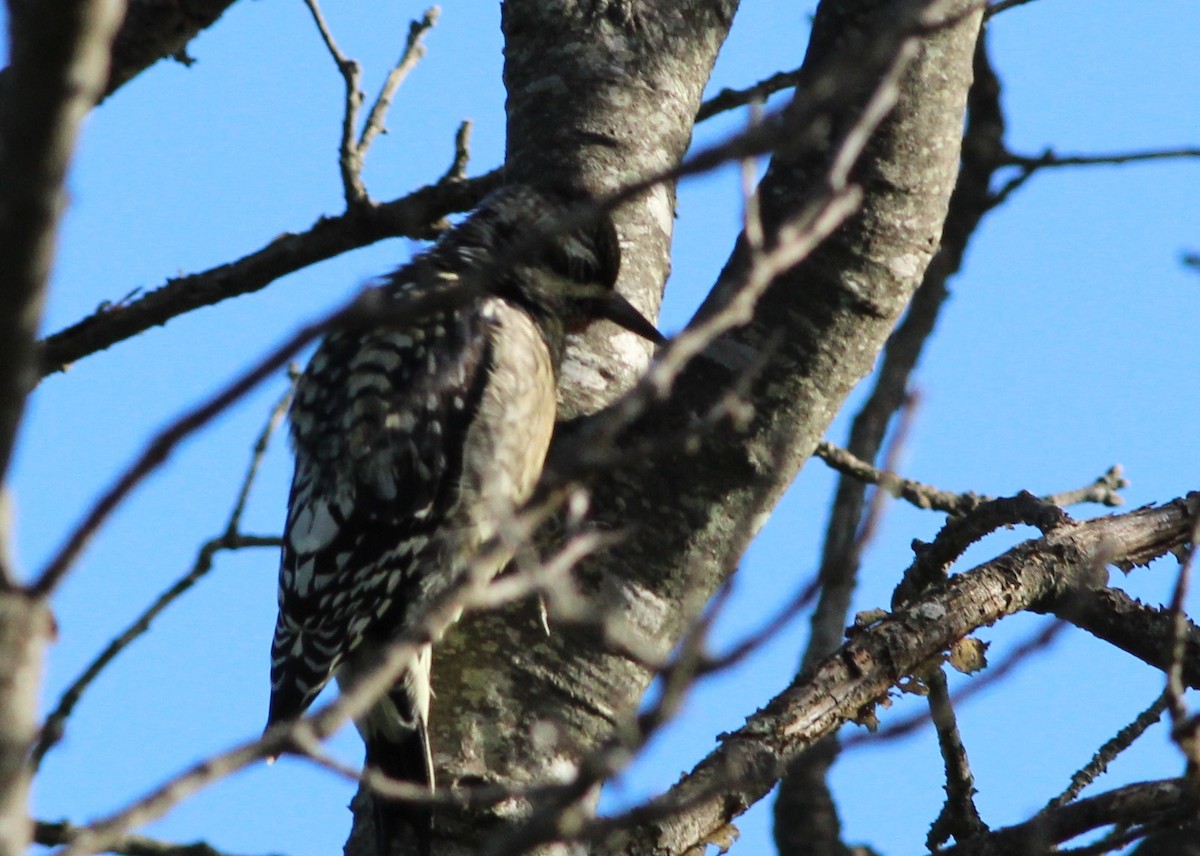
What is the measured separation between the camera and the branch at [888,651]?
275 centimetres

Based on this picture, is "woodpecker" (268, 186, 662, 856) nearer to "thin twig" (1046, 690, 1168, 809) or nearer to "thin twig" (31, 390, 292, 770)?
"thin twig" (31, 390, 292, 770)

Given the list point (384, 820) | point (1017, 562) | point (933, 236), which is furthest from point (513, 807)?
point (933, 236)

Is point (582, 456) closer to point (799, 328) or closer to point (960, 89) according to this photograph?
point (799, 328)

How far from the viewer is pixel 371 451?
13.3 ft

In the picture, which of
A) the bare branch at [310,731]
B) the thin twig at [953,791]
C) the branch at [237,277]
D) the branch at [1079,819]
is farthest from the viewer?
the branch at [237,277]

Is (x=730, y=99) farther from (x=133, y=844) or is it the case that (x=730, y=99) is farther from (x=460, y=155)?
(x=133, y=844)

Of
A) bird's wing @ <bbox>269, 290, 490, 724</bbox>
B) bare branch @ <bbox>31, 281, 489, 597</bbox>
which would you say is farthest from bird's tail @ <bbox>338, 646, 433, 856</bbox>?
bare branch @ <bbox>31, 281, 489, 597</bbox>

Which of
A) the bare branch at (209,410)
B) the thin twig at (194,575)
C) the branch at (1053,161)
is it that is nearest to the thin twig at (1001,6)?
the branch at (1053,161)

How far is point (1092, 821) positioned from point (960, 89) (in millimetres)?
1959

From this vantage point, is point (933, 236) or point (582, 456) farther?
point (933, 236)

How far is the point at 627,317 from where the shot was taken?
13.3 ft

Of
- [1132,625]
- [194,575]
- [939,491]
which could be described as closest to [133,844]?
[194,575]

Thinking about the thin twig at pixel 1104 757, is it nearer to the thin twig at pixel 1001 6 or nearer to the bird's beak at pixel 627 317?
the bird's beak at pixel 627 317

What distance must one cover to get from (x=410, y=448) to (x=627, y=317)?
65 centimetres
